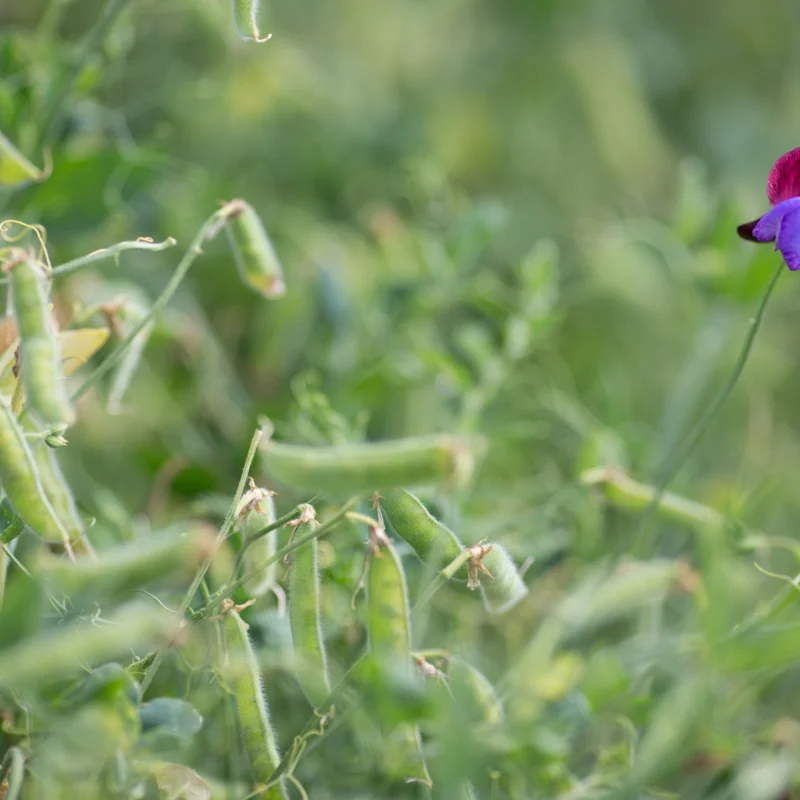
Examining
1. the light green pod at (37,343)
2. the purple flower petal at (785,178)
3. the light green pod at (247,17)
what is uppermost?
the light green pod at (247,17)

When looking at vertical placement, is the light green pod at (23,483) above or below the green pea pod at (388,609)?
above

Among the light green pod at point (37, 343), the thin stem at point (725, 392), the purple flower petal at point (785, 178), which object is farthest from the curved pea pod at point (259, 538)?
the purple flower petal at point (785, 178)

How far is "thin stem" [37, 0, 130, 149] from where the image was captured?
2.14ft

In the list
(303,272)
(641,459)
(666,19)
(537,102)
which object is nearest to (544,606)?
(641,459)

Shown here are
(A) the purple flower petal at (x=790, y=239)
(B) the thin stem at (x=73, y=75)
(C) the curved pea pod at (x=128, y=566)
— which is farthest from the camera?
(B) the thin stem at (x=73, y=75)

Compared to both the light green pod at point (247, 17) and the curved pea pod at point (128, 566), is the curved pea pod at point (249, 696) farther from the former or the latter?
the light green pod at point (247, 17)

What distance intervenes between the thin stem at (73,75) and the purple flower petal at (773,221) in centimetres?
44

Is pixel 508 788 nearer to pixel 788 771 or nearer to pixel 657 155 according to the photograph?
pixel 788 771

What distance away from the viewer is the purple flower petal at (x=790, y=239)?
524mm

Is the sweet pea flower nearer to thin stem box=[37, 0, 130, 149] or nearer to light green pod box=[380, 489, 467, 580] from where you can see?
light green pod box=[380, 489, 467, 580]

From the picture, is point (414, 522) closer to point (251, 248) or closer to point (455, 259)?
point (251, 248)

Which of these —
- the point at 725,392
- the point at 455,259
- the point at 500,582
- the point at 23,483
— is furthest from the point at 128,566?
the point at 455,259

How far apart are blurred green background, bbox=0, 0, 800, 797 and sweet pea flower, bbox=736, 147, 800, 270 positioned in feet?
0.62

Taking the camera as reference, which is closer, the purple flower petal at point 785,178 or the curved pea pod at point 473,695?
the curved pea pod at point 473,695
